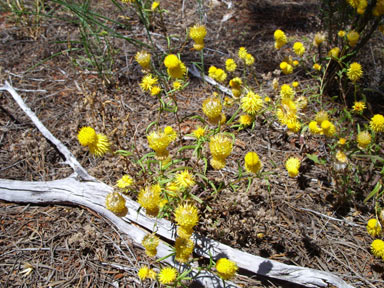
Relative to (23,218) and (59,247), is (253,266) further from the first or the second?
(23,218)

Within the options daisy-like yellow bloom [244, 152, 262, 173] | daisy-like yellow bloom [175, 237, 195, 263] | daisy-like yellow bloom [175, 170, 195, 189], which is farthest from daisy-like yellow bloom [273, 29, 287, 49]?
daisy-like yellow bloom [175, 237, 195, 263]

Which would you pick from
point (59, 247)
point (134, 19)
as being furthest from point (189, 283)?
point (134, 19)

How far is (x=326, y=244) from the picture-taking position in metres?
2.07

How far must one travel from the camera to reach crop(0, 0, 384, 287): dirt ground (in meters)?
2.05

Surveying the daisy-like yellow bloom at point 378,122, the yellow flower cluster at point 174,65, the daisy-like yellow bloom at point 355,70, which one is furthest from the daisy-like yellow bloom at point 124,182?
the daisy-like yellow bloom at point 355,70

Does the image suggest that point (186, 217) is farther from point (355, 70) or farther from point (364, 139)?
point (355, 70)

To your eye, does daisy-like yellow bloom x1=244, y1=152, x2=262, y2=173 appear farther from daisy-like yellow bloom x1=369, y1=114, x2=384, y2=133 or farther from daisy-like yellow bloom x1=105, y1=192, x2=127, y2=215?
daisy-like yellow bloom x1=369, y1=114, x2=384, y2=133

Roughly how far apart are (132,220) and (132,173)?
0.41 meters

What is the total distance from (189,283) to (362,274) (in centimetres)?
118

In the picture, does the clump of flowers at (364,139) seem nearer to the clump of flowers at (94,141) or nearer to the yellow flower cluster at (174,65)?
the yellow flower cluster at (174,65)

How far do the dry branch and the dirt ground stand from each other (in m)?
0.09

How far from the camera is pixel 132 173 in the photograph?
7.84 ft

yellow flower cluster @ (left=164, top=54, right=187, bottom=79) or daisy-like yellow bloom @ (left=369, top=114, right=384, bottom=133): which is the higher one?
yellow flower cluster @ (left=164, top=54, right=187, bottom=79)

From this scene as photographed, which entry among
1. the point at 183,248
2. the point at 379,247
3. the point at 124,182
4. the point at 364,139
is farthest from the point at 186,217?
the point at 364,139
